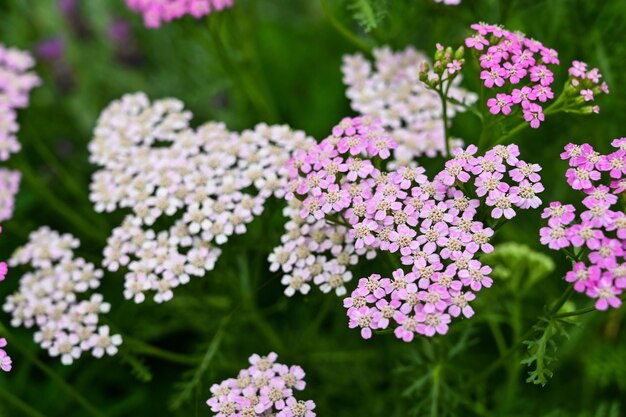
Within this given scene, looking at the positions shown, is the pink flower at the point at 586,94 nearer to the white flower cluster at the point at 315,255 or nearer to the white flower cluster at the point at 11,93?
the white flower cluster at the point at 315,255

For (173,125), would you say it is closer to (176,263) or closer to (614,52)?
(176,263)

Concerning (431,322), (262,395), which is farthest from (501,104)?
(262,395)

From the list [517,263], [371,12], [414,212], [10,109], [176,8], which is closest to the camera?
[414,212]

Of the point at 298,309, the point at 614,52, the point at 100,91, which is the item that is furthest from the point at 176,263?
the point at 100,91

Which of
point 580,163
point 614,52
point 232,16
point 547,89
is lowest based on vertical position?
point 580,163

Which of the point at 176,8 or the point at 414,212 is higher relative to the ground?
the point at 176,8

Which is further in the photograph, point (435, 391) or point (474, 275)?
point (435, 391)

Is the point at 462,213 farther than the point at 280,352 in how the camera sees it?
No

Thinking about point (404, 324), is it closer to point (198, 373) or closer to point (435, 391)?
point (435, 391)
